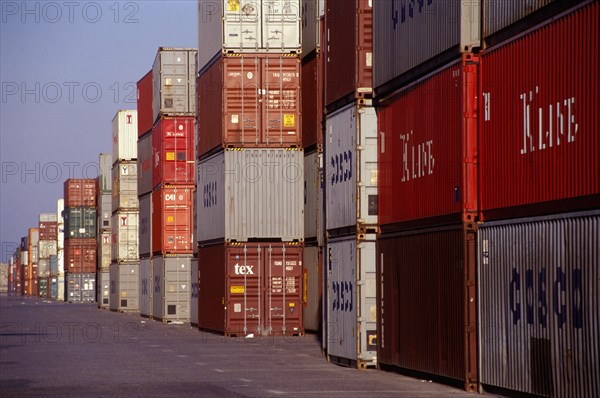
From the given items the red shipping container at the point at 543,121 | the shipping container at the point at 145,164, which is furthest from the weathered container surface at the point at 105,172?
the red shipping container at the point at 543,121

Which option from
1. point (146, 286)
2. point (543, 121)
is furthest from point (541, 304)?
point (146, 286)

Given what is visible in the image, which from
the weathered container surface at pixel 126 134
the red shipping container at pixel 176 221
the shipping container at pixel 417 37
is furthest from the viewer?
the weathered container surface at pixel 126 134

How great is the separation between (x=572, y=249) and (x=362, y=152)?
31.0ft

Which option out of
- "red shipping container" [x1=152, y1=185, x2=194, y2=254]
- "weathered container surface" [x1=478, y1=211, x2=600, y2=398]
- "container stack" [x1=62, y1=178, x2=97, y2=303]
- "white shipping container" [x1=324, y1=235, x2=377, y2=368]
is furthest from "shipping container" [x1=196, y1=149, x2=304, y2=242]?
"container stack" [x1=62, y1=178, x2=97, y2=303]

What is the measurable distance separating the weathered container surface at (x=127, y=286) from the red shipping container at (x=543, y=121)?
56117 mm

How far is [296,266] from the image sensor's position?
40500 millimetres

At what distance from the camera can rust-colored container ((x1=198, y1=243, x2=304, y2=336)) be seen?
40000mm

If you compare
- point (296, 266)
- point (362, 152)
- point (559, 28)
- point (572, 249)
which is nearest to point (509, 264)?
point (572, 249)

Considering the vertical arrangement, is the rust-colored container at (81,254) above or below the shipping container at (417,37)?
below

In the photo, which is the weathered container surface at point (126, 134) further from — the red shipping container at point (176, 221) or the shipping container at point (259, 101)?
the shipping container at point (259, 101)

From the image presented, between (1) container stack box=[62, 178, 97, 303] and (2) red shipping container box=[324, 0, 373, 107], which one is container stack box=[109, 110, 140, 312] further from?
(2) red shipping container box=[324, 0, 373, 107]

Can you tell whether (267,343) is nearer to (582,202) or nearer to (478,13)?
(478,13)

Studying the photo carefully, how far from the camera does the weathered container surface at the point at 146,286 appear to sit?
59.8m

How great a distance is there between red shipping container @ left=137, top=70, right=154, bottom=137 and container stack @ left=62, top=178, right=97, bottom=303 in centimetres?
4324
